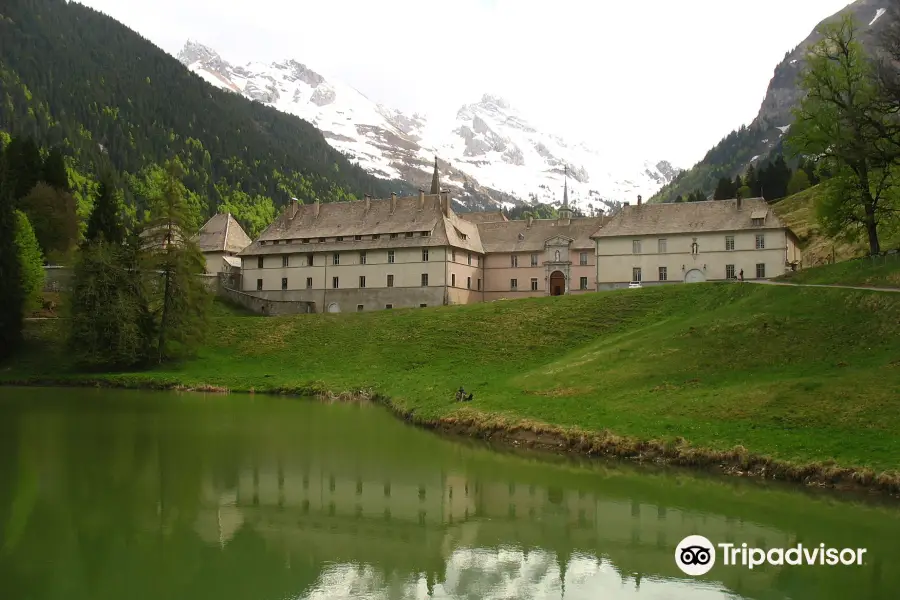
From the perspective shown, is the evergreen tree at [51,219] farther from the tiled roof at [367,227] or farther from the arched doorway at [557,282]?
the arched doorway at [557,282]

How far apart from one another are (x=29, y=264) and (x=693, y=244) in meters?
55.2

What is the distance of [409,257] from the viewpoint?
3009 inches

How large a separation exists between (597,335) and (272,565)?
40.9 meters

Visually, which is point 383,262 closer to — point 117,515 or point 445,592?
point 117,515

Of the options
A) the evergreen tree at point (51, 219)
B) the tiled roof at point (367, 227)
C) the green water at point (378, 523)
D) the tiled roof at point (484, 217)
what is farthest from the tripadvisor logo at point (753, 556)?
the tiled roof at point (484, 217)

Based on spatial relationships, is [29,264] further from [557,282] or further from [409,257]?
[557,282]

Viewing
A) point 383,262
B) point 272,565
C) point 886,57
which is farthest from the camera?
point 383,262

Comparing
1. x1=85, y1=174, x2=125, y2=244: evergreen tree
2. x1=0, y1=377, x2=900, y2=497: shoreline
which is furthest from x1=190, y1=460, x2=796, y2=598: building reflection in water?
x1=85, y1=174, x2=125, y2=244: evergreen tree

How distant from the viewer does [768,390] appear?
31.4 meters

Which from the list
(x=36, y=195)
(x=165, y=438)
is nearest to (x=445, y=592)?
(x=165, y=438)

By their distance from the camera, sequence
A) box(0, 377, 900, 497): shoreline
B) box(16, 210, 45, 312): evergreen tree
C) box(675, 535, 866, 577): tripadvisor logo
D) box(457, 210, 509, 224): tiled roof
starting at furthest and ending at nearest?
box(457, 210, 509, 224): tiled roof
box(16, 210, 45, 312): evergreen tree
box(0, 377, 900, 497): shoreline
box(675, 535, 866, 577): tripadvisor logo

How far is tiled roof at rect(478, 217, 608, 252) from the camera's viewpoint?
79.9m

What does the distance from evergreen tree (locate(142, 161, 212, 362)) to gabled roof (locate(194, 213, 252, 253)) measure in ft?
85.8

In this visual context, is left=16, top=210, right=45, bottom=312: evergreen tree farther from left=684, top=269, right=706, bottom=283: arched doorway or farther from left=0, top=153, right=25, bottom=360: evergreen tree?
left=684, top=269, right=706, bottom=283: arched doorway
